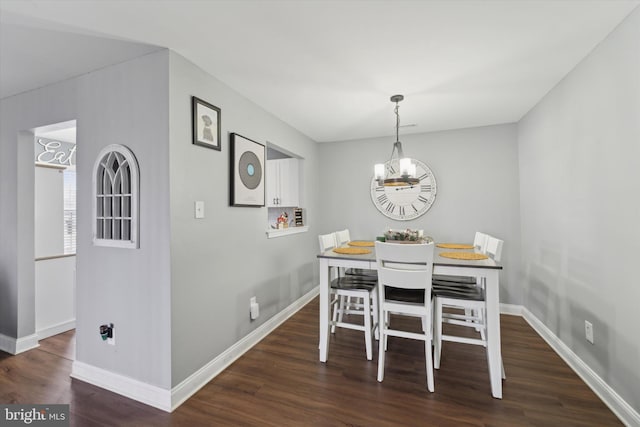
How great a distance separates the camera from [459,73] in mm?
2207

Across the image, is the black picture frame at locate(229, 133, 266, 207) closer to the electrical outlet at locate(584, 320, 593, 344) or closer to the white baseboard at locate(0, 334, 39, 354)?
the white baseboard at locate(0, 334, 39, 354)

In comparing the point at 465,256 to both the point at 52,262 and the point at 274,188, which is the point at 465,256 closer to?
the point at 274,188

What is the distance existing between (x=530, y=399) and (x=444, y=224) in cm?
220

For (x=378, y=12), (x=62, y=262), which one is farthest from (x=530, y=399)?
(x=62, y=262)

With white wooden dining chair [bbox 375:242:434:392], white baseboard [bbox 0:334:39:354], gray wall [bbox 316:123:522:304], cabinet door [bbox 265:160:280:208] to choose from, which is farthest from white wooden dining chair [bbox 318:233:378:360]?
white baseboard [bbox 0:334:39:354]

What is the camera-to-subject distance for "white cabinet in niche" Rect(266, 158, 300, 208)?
394 centimetres

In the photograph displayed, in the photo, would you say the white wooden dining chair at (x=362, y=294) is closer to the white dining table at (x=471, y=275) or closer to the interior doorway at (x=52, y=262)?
the white dining table at (x=471, y=275)

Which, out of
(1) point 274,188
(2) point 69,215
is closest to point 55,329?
(2) point 69,215

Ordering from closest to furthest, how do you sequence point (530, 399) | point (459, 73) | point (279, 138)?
point (530, 399) < point (459, 73) < point (279, 138)

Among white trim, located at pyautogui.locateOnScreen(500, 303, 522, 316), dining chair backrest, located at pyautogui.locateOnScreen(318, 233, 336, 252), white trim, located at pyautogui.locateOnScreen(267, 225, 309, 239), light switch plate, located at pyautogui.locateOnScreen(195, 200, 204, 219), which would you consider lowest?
white trim, located at pyautogui.locateOnScreen(500, 303, 522, 316)

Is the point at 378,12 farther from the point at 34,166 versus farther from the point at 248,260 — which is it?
the point at 34,166

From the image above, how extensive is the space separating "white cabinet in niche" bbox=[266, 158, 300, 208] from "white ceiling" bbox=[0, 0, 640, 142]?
1388 mm

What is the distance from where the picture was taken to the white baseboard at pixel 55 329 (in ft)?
9.01

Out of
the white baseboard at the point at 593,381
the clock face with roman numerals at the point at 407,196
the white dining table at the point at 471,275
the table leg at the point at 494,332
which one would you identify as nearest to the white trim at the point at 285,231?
the white dining table at the point at 471,275
